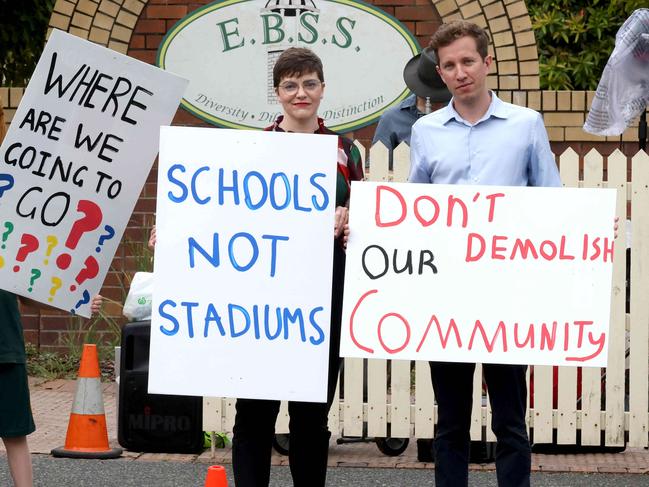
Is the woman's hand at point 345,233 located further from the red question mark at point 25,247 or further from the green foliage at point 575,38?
the green foliage at point 575,38

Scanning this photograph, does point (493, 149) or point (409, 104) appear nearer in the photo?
point (493, 149)

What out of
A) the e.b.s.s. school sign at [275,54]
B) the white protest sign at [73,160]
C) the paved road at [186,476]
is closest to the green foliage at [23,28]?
the e.b.s.s. school sign at [275,54]

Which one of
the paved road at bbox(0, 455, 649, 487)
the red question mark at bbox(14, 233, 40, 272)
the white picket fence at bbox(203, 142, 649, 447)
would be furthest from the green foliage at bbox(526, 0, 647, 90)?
the red question mark at bbox(14, 233, 40, 272)

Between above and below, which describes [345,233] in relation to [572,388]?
above

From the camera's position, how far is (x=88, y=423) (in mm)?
6711

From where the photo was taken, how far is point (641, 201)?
663cm

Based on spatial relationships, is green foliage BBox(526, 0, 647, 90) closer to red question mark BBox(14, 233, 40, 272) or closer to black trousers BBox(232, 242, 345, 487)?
black trousers BBox(232, 242, 345, 487)

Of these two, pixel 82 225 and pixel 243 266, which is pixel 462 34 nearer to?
pixel 243 266

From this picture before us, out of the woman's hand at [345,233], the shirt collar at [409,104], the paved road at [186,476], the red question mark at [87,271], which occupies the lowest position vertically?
the paved road at [186,476]

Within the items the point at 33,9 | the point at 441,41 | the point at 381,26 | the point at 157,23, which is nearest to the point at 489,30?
the point at 381,26

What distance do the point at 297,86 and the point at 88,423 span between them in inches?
101

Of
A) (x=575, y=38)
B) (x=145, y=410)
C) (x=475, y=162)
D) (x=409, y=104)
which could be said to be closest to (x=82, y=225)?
(x=475, y=162)

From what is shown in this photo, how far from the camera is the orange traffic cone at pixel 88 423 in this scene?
6.67 meters

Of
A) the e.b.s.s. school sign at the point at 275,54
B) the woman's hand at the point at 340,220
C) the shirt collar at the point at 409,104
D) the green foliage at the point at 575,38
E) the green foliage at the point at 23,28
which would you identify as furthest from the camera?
the green foliage at the point at 575,38
